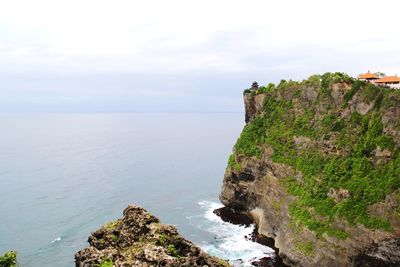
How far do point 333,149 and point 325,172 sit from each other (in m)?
3.34

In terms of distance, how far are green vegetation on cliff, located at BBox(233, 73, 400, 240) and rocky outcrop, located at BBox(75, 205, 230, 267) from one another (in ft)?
89.3

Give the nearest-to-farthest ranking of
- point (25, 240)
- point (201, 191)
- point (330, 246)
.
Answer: point (330, 246) < point (25, 240) < point (201, 191)

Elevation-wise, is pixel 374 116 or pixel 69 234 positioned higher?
pixel 374 116

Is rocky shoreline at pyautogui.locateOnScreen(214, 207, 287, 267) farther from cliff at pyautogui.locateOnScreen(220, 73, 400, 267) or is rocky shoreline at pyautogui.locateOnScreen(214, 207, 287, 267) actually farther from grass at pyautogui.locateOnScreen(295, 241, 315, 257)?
grass at pyautogui.locateOnScreen(295, 241, 315, 257)

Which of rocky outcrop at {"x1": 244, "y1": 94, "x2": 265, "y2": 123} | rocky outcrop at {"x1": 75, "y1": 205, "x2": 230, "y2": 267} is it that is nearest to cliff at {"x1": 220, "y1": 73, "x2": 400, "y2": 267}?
rocky outcrop at {"x1": 244, "y1": 94, "x2": 265, "y2": 123}

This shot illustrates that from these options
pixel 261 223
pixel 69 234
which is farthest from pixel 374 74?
pixel 69 234

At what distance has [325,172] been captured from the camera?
51.2 m

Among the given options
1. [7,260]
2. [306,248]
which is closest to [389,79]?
[306,248]

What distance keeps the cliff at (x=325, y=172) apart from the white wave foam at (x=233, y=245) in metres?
2.57

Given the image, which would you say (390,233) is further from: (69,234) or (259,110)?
(69,234)

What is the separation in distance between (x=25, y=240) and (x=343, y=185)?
1708 inches

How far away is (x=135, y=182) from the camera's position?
9612cm

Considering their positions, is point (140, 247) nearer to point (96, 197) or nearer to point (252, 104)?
point (252, 104)

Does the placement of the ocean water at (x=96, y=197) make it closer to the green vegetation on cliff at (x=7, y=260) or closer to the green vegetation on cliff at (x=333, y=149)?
the green vegetation on cliff at (x=333, y=149)
